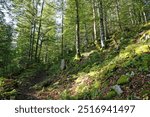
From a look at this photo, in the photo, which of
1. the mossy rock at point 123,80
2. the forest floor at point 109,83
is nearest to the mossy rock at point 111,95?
the forest floor at point 109,83

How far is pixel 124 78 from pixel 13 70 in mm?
16514

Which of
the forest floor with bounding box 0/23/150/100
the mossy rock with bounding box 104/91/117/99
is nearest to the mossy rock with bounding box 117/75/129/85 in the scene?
the forest floor with bounding box 0/23/150/100

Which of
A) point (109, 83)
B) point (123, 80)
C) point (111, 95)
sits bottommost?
point (111, 95)

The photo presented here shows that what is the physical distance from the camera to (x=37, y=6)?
107ft

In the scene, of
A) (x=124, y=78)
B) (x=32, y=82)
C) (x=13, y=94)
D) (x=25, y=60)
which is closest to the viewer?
(x=124, y=78)

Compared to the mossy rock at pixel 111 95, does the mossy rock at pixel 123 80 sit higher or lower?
higher

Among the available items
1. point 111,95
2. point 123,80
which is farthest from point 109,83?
point 111,95

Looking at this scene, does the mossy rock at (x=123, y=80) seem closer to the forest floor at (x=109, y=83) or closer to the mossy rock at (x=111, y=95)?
the forest floor at (x=109, y=83)

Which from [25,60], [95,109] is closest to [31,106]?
[95,109]

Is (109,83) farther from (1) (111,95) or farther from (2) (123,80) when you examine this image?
(1) (111,95)

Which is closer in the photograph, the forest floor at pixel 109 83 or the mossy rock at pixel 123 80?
the forest floor at pixel 109 83

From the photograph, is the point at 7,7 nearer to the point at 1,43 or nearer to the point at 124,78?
the point at 1,43

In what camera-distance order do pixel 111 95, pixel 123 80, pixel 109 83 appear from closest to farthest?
1. pixel 111 95
2. pixel 123 80
3. pixel 109 83

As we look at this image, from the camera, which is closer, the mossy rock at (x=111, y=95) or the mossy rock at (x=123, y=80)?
the mossy rock at (x=111, y=95)
